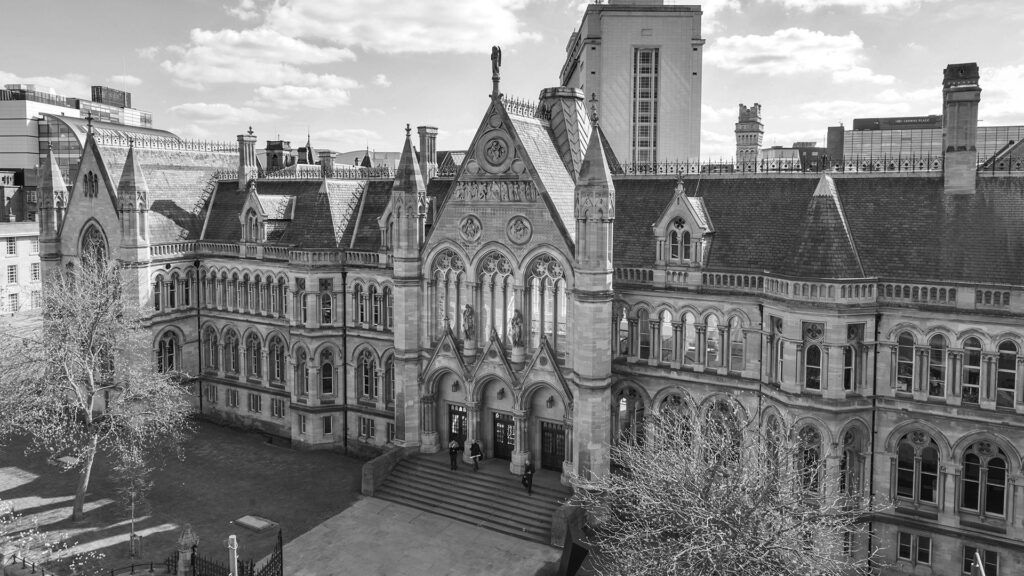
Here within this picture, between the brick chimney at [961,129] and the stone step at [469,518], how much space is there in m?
24.5

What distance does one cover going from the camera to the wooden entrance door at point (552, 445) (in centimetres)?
4169

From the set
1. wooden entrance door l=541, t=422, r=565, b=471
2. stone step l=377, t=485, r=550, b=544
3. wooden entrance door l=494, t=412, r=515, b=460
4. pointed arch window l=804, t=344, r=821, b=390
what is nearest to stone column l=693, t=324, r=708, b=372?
pointed arch window l=804, t=344, r=821, b=390

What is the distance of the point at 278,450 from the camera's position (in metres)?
50.9

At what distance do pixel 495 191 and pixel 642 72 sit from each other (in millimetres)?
69438

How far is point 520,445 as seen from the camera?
136 ft

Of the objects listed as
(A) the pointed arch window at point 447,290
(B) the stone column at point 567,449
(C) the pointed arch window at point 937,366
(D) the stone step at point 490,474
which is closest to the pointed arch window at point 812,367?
(C) the pointed arch window at point 937,366

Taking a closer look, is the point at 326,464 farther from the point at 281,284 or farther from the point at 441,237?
the point at 441,237

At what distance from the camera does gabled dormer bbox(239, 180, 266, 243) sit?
53.3 m

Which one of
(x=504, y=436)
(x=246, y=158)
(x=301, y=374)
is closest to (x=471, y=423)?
(x=504, y=436)

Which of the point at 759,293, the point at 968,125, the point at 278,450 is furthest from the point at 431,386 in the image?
the point at 968,125

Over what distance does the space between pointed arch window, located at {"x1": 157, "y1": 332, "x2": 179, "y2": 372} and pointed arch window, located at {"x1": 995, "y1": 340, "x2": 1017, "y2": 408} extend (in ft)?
162

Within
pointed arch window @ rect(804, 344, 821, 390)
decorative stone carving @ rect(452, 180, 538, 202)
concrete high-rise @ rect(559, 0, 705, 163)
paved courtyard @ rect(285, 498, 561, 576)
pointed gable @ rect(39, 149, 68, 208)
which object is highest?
concrete high-rise @ rect(559, 0, 705, 163)

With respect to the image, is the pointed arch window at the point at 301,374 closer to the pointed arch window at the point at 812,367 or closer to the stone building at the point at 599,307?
the stone building at the point at 599,307

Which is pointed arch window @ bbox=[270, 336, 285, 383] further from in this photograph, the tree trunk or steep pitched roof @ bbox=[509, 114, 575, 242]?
steep pitched roof @ bbox=[509, 114, 575, 242]
